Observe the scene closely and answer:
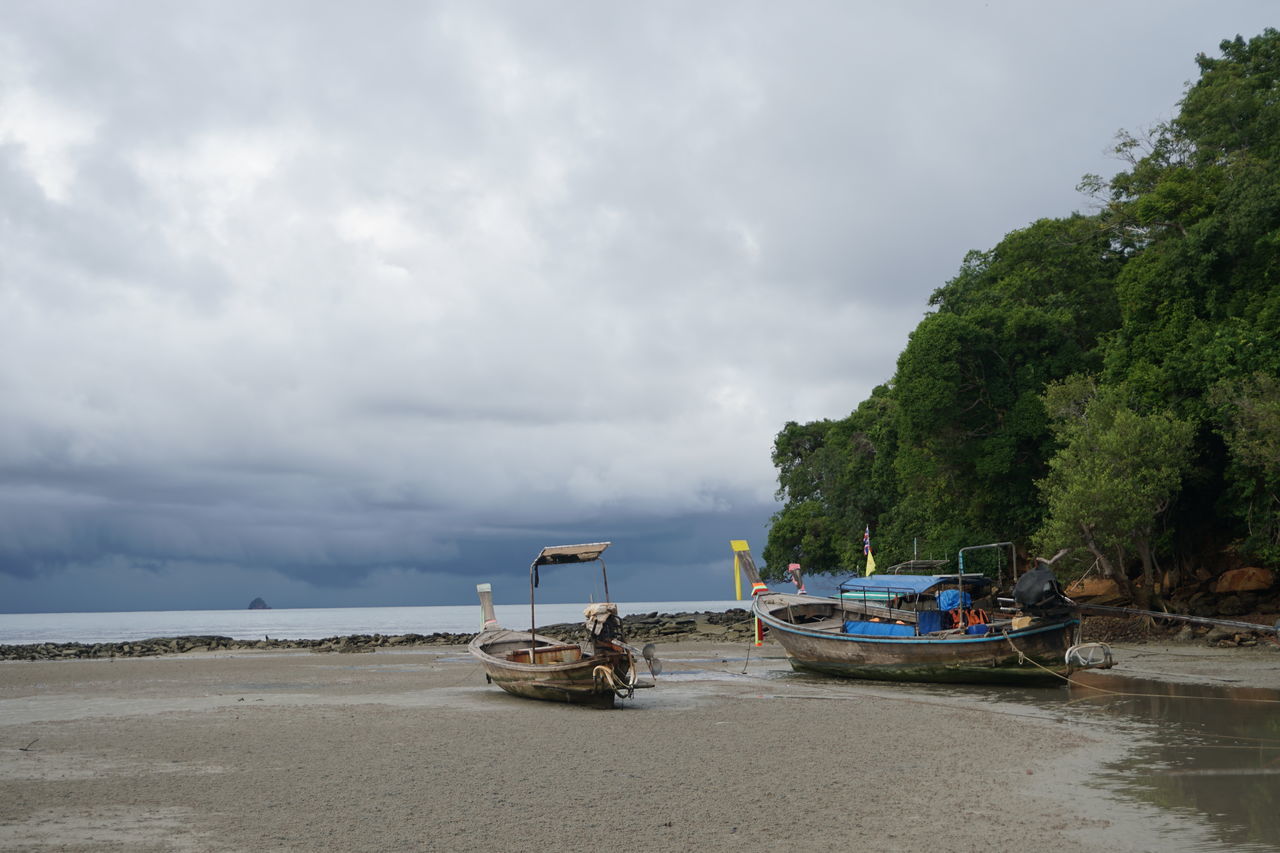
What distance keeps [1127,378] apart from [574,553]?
22.7 meters

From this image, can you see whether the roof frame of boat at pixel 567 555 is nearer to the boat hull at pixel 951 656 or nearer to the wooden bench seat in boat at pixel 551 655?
the wooden bench seat in boat at pixel 551 655

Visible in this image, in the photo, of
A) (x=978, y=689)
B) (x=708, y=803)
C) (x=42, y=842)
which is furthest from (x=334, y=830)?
(x=978, y=689)

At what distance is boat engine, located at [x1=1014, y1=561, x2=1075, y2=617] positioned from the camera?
21328 millimetres

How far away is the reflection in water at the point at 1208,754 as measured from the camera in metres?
9.27

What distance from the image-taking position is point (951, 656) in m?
22.2

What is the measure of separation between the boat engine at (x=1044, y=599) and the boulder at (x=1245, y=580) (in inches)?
548

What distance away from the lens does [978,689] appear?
21844mm

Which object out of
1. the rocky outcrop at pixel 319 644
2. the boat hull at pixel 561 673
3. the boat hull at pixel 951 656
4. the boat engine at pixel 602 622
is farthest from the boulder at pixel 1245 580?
the boat hull at pixel 561 673

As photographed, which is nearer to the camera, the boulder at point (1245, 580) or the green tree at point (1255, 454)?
the green tree at point (1255, 454)

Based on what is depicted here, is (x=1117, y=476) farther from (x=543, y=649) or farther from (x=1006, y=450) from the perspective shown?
(x=543, y=649)

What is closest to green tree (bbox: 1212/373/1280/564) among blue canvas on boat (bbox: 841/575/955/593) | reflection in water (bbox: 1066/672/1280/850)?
reflection in water (bbox: 1066/672/1280/850)


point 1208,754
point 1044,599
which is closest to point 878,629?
point 1044,599

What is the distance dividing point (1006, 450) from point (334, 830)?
32.1m

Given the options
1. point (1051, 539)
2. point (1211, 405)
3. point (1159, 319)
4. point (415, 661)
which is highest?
point (1159, 319)
